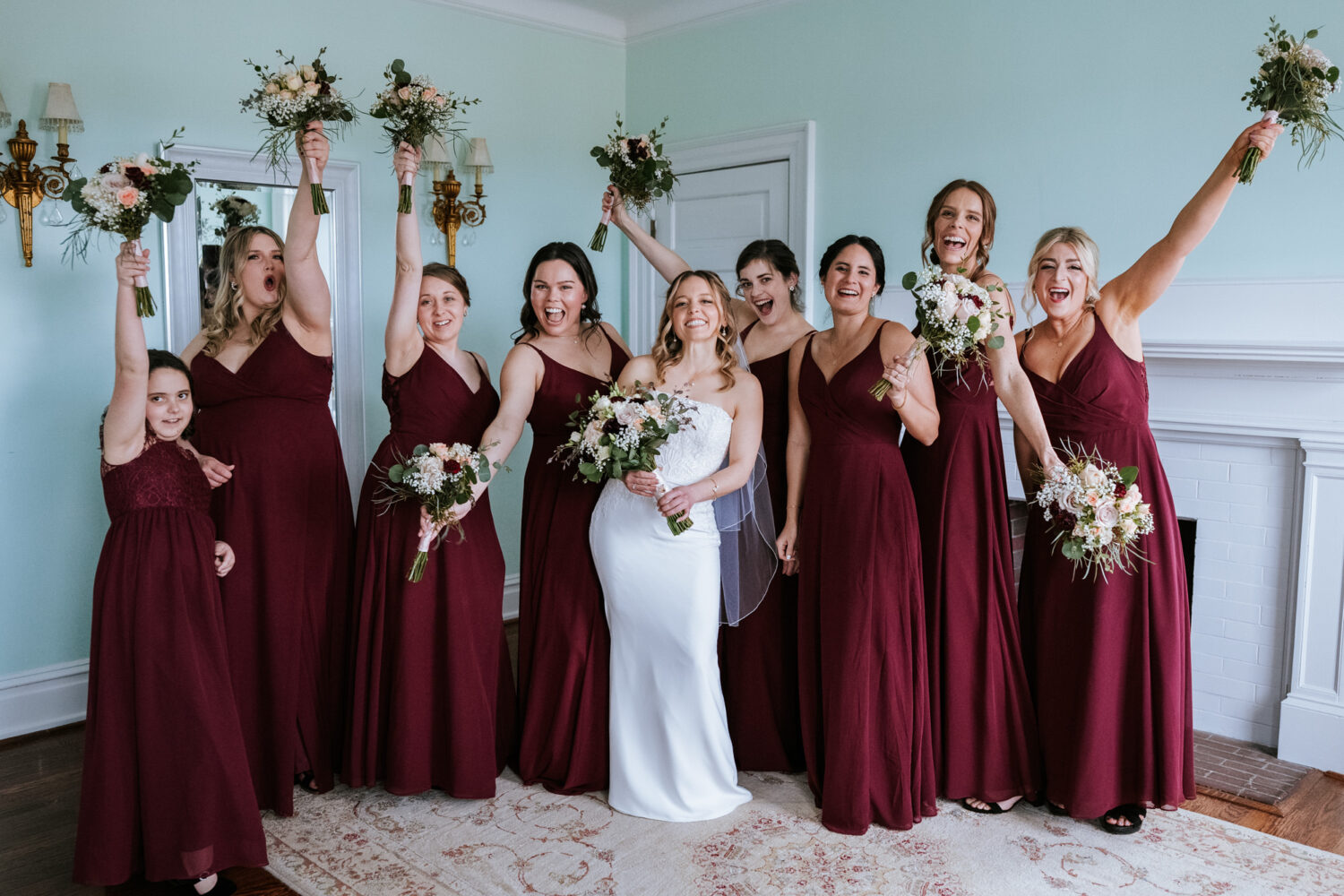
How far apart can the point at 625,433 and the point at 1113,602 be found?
5.43ft

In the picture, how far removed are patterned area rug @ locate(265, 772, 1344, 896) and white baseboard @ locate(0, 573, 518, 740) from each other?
1566mm

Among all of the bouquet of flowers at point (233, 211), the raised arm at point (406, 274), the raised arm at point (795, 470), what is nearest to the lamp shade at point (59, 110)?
the bouquet of flowers at point (233, 211)

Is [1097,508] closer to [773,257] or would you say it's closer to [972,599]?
[972,599]

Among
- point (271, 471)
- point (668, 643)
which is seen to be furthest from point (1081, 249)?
point (271, 471)

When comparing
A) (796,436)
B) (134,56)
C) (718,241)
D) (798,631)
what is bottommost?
(798,631)

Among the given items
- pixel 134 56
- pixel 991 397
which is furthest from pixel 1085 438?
pixel 134 56

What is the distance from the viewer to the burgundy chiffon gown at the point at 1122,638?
336 centimetres

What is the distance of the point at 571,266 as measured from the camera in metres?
3.74

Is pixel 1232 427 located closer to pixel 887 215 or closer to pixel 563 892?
pixel 887 215

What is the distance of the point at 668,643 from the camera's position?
11.6 feet

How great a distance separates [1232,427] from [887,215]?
6.37ft

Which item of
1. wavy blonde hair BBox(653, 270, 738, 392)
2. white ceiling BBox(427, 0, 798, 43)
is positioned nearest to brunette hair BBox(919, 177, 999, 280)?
wavy blonde hair BBox(653, 270, 738, 392)

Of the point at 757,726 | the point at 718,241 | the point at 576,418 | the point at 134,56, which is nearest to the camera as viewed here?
the point at 576,418

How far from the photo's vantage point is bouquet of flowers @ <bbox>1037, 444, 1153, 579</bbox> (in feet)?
10.2
